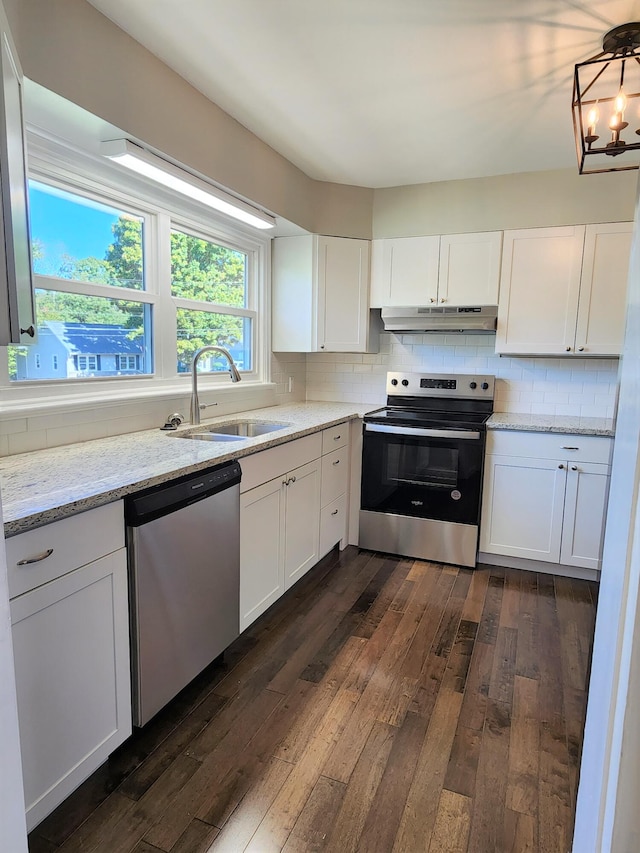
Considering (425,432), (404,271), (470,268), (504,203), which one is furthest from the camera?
(404,271)

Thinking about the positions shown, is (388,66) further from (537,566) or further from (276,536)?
(537,566)

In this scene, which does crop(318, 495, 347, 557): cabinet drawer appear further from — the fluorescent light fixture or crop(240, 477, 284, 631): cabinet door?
the fluorescent light fixture

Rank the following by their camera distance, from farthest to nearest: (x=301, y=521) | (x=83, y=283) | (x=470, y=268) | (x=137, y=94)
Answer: (x=470, y=268) → (x=301, y=521) → (x=83, y=283) → (x=137, y=94)

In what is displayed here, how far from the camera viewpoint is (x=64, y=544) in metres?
1.35

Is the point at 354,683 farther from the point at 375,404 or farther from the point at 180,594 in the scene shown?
the point at 375,404

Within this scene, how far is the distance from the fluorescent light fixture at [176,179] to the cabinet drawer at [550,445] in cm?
196

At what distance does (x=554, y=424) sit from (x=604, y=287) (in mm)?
894

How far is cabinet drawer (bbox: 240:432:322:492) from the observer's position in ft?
7.17

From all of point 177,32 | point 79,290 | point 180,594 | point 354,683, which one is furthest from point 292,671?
point 177,32

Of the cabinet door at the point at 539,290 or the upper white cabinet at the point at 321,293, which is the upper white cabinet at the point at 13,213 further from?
the cabinet door at the point at 539,290

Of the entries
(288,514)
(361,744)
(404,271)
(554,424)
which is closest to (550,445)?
(554,424)

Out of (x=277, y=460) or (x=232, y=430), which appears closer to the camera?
(x=277, y=460)

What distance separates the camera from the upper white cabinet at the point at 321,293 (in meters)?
3.59

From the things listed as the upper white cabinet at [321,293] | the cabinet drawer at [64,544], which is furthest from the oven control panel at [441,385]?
the cabinet drawer at [64,544]
